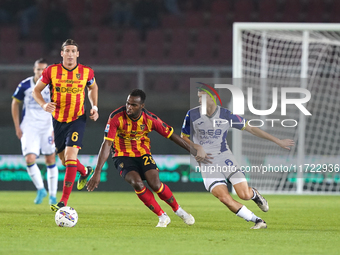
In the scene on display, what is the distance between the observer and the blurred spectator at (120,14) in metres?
15.6

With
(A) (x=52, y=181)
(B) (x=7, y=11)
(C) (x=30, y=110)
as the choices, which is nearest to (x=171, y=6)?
(B) (x=7, y=11)

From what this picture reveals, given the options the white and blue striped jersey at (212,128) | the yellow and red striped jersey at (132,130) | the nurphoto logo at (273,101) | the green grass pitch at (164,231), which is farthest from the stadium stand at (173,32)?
the yellow and red striped jersey at (132,130)

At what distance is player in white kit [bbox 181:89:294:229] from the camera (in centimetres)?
615

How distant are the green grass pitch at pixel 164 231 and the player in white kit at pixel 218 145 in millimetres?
381

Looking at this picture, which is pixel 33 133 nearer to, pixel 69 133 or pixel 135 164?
pixel 69 133

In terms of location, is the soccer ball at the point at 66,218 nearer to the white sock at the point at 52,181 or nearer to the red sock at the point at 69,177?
the red sock at the point at 69,177

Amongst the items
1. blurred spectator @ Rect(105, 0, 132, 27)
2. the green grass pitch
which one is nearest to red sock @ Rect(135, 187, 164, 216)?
the green grass pitch

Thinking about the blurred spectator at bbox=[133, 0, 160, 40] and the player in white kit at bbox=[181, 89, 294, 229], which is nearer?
the player in white kit at bbox=[181, 89, 294, 229]

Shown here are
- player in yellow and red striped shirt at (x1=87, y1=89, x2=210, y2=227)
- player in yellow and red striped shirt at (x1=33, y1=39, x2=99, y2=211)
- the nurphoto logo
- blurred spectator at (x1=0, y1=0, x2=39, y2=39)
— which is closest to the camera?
player in yellow and red striped shirt at (x1=87, y1=89, x2=210, y2=227)

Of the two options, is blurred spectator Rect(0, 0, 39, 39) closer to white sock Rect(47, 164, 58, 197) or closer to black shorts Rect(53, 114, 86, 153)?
white sock Rect(47, 164, 58, 197)

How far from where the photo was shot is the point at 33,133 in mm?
8977

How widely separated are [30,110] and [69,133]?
2.28m

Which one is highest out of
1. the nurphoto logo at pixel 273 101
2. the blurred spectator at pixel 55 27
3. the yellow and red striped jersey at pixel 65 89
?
the blurred spectator at pixel 55 27

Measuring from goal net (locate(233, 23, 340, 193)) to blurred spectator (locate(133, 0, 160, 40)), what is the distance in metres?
4.29
